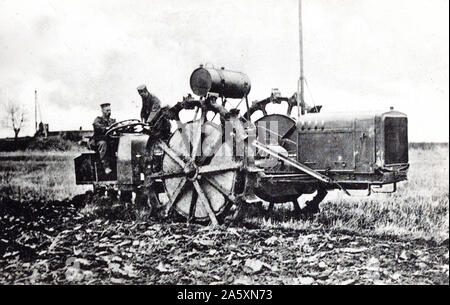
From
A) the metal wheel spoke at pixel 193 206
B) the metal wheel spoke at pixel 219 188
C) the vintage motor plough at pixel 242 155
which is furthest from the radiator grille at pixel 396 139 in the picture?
the metal wheel spoke at pixel 193 206

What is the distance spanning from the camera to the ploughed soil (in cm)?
616

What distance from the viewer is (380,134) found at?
Answer: 322 inches

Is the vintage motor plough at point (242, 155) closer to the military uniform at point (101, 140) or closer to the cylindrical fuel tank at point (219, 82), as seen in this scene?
the cylindrical fuel tank at point (219, 82)

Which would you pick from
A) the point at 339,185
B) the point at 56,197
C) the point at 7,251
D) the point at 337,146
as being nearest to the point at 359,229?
the point at 339,185

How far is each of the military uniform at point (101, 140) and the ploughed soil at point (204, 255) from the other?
2170mm

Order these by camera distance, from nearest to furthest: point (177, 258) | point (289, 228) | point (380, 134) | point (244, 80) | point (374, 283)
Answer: point (374, 283) < point (177, 258) < point (380, 134) < point (289, 228) < point (244, 80)

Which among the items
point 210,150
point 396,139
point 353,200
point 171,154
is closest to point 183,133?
point 171,154

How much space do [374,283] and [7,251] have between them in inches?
187

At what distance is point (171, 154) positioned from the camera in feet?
31.5

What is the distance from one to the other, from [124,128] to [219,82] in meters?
2.76

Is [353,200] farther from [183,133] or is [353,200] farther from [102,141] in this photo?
[102,141]

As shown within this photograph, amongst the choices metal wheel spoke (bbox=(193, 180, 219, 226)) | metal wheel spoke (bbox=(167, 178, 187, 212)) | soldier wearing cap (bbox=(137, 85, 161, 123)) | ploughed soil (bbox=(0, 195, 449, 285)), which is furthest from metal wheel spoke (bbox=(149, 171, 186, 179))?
soldier wearing cap (bbox=(137, 85, 161, 123))

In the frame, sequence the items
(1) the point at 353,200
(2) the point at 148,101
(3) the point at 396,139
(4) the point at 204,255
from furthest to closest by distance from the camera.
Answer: (1) the point at 353,200 < (2) the point at 148,101 < (3) the point at 396,139 < (4) the point at 204,255
